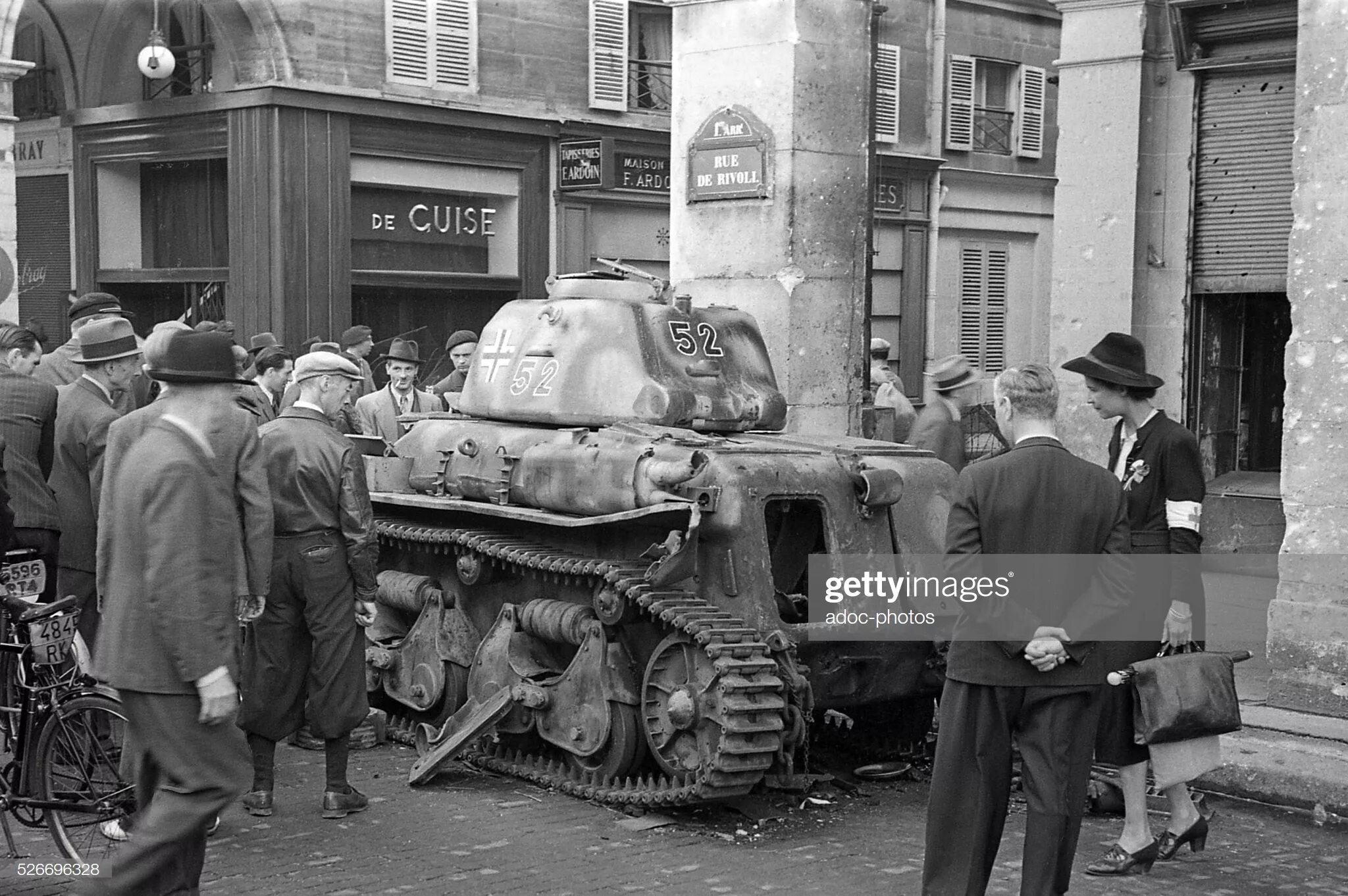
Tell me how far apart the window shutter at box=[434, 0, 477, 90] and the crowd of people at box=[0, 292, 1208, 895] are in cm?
1108

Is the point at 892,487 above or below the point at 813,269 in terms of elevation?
below

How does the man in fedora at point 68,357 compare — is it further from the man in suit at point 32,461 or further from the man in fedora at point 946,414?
the man in fedora at point 946,414

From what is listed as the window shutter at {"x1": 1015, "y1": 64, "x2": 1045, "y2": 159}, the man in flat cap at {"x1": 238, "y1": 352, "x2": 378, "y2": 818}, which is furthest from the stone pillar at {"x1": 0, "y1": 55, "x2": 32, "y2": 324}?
the window shutter at {"x1": 1015, "y1": 64, "x2": 1045, "y2": 159}

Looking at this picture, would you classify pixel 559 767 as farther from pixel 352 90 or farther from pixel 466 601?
pixel 352 90

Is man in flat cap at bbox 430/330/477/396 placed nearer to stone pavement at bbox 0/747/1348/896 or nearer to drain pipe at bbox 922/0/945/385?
stone pavement at bbox 0/747/1348/896

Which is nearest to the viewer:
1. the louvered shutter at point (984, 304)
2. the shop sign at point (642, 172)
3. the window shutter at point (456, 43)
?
the window shutter at point (456, 43)

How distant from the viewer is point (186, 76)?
18484mm

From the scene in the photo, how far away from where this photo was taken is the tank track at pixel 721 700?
7.03 metres

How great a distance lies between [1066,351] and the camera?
12.2 m

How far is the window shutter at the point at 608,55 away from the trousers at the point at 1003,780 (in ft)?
49.6

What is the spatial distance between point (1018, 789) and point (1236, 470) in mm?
5783

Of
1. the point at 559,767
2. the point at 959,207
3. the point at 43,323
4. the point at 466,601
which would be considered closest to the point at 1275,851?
the point at 559,767

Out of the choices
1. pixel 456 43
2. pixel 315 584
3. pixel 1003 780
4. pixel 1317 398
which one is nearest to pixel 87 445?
pixel 315 584

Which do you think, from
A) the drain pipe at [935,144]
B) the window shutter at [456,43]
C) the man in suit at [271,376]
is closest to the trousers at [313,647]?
the man in suit at [271,376]
